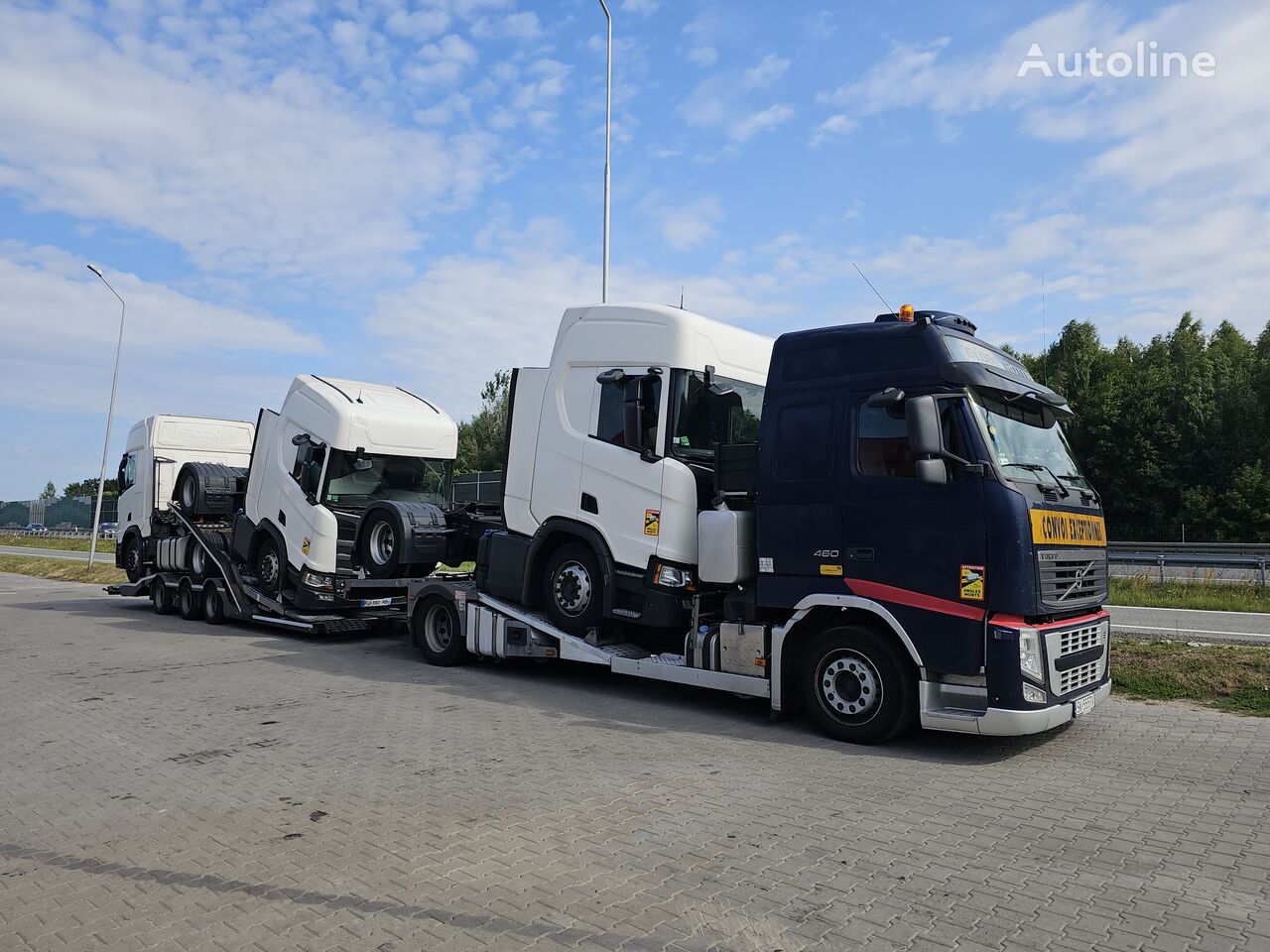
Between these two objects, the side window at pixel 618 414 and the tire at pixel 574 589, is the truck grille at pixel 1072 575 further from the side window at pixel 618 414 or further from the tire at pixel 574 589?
the tire at pixel 574 589

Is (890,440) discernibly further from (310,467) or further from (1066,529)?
(310,467)

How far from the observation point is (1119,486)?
134 feet

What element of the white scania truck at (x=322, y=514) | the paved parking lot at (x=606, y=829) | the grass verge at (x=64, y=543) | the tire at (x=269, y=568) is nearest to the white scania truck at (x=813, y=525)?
the paved parking lot at (x=606, y=829)

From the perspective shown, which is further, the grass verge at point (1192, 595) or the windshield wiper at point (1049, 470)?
the grass verge at point (1192, 595)

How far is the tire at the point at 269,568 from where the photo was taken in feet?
44.7

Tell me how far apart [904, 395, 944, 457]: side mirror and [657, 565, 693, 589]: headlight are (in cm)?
257

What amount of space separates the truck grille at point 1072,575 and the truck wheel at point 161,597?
605 inches

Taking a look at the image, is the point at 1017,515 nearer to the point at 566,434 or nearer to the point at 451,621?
the point at 566,434

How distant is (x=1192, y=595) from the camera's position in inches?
626

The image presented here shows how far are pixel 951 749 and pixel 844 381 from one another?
284 cm

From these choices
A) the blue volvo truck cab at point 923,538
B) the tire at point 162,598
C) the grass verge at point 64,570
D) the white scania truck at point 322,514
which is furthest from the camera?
the grass verge at point 64,570

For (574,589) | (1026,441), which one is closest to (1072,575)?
(1026,441)

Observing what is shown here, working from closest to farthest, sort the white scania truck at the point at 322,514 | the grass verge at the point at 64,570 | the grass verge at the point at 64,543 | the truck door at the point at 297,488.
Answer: the white scania truck at the point at 322,514, the truck door at the point at 297,488, the grass verge at the point at 64,570, the grass verge at the point at 64,543

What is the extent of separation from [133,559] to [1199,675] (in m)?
17.9
